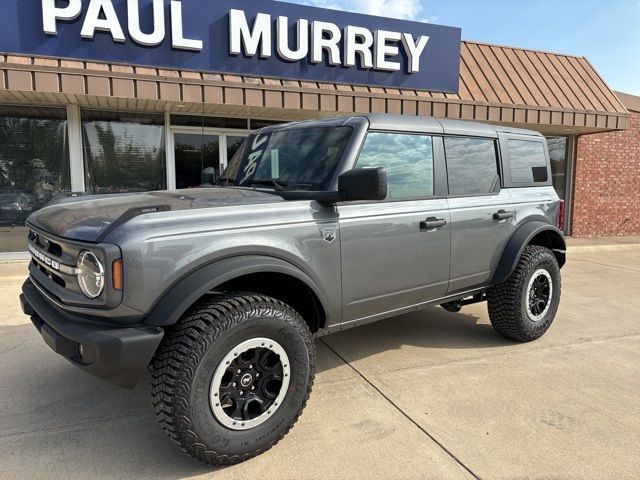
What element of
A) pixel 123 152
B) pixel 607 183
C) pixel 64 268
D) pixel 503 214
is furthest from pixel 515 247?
pixel 607 183

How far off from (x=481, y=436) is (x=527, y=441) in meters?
0.25

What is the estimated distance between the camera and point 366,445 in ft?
8.73

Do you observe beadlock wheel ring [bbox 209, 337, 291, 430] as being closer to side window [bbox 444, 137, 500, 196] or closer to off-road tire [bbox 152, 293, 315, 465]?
off-road tire [bbox 152, 293, 315, 465]

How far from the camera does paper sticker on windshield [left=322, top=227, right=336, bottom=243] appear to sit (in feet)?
9.45

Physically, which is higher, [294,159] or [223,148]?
[223,148]

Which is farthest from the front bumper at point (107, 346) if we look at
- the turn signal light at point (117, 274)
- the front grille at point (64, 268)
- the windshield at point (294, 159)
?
the windshield at point (294, 159)

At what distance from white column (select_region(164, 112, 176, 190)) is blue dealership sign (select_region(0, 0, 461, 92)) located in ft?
5.07

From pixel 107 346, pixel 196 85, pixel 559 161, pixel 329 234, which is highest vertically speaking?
pixel 196 85

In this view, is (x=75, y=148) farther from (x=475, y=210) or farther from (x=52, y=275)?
(x=475, y=210)

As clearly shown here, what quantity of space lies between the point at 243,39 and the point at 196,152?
2471 millimetres

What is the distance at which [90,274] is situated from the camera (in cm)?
225

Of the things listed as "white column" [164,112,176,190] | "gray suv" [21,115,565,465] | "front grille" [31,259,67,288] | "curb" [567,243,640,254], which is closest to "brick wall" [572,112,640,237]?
"curb" [567,243,640,254]

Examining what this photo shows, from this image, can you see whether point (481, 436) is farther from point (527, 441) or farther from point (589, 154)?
point (589, 154)

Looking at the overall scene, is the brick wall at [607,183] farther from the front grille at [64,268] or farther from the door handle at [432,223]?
the front grille at [64,268]
